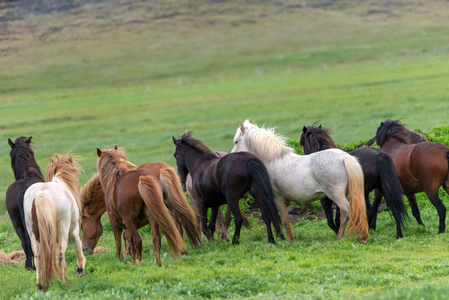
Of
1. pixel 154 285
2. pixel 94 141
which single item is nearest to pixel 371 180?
pixel 154 285

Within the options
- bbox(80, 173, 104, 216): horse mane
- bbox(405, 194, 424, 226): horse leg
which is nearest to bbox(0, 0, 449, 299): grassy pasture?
bbox(405, 194, 424, 226): horse leg

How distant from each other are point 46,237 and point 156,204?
212cm

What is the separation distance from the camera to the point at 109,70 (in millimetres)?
77688

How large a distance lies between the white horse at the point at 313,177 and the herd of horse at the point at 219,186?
0.06 ft

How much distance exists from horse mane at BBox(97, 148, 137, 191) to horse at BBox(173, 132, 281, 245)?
172cm

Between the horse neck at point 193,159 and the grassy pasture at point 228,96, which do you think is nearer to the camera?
the grassy pasture at point 228,96

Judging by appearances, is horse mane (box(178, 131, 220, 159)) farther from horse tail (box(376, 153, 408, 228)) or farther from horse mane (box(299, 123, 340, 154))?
horse tail (box(376, 153, 408, 228))

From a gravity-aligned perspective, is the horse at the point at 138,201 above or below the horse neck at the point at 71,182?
below

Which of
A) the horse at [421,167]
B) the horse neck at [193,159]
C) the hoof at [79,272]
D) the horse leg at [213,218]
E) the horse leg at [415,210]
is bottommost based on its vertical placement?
the horse leg at [415,210]

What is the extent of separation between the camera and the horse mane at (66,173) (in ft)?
32.6

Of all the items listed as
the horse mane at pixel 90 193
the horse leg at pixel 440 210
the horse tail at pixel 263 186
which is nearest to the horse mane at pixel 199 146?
the horse tail at pixel 263 186

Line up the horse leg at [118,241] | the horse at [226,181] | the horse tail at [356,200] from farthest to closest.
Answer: the horse at [226,181] < the horse leg at [118,241] < the horse tail at [356,200]

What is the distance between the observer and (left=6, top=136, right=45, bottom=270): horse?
34.9ft

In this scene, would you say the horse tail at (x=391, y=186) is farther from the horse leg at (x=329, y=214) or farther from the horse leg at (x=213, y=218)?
the horse leg at (x=213, y=218)
